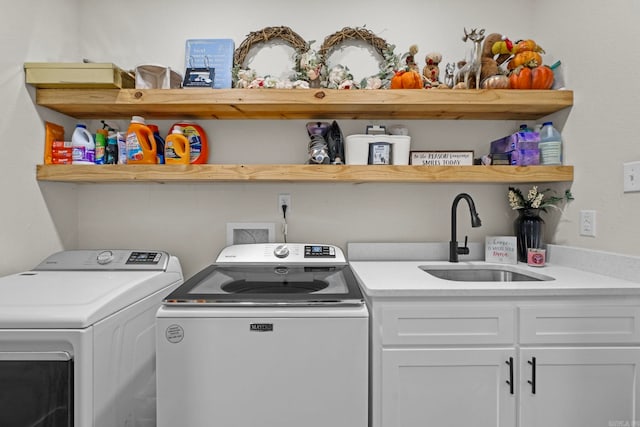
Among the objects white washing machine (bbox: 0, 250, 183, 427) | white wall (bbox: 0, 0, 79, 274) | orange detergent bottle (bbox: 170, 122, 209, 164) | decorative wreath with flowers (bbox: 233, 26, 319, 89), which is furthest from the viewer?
orange detergent bottle (bbox: 170, 122, 209, 164)

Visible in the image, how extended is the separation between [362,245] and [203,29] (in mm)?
1548

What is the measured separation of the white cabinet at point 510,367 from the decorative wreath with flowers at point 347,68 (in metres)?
1.14

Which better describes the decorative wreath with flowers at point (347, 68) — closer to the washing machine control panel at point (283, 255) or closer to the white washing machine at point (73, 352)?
the washing machine control panel at point (283, 255)

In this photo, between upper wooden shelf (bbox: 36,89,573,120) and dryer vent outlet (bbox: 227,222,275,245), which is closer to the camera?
upper wooden shelf (bbox: 36,89,573,120)

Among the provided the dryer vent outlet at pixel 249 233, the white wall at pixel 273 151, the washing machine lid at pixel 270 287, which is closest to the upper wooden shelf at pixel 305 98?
the white wall at pixel 273 151

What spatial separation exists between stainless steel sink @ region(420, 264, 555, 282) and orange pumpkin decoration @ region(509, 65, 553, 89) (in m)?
0.92

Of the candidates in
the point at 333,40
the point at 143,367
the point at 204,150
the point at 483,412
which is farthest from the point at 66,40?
the point at 483,412

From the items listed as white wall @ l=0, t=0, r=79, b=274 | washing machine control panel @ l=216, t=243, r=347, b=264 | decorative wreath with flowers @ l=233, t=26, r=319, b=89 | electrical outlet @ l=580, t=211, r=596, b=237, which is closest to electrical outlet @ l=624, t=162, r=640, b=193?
electrical outlet @ l=580, t=211, r=596, b=237

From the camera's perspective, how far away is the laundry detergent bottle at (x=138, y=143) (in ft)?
5.68

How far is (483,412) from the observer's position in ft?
4.32

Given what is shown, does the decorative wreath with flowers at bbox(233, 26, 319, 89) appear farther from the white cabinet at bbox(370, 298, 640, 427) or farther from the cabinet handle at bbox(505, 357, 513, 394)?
the cabinet handle at bbox(505, 357, 513, 394)

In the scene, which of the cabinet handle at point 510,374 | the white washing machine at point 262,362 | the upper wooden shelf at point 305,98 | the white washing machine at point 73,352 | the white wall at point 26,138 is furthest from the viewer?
the upper wooden shelf at point 305,98

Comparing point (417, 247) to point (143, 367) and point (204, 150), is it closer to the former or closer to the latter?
point (204, 150)

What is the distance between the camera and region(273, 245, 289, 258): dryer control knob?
1755 millimetres
